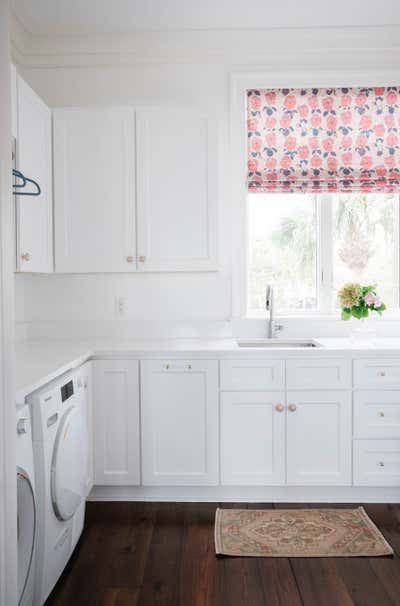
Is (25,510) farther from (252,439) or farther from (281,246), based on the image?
(281,246)

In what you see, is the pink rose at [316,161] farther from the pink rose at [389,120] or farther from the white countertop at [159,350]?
the white countertop at [159,350]

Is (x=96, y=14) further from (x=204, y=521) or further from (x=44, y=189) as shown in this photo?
(x=204, y=521)

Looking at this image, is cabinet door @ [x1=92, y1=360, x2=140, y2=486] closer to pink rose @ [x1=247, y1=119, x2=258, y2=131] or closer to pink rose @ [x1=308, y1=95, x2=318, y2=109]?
pink rose @ [x1=247, y1=119, x2=258, y2=131]

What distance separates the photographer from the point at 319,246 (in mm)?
3447

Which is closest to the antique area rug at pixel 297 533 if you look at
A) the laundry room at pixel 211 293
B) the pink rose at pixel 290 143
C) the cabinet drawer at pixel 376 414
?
the laundry room at pixel 211 293

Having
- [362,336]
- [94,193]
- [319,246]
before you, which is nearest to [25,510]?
[94,193]

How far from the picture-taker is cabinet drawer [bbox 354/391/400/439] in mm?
2812

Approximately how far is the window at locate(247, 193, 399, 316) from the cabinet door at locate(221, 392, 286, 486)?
801mm

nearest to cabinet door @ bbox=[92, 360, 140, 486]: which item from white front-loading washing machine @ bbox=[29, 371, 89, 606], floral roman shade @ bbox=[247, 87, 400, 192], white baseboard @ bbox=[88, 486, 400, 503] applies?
white baseboard @ bbox=[88, 486, 400, 503]

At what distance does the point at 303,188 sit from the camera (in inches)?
132

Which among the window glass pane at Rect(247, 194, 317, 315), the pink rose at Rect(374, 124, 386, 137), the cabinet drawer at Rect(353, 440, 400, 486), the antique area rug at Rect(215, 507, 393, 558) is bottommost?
the antique area rug at Rect(215, 507, 393, 558)

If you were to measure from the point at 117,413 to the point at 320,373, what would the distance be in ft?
3.75

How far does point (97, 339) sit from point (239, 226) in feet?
3.90

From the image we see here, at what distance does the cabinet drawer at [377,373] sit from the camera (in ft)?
9.23
